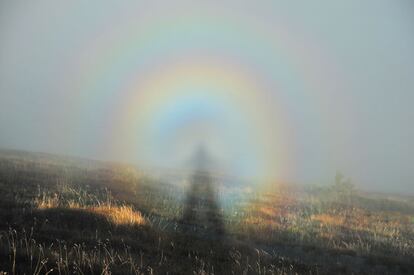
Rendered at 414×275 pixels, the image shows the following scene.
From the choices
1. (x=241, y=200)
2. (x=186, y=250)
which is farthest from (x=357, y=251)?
(x=241, y=200)

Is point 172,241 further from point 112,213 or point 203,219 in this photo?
point 203,219

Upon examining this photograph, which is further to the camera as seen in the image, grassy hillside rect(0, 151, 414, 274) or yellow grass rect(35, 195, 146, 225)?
yellow grass rect(35, 195, 146, 225)

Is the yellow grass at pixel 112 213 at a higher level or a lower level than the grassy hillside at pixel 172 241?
higher

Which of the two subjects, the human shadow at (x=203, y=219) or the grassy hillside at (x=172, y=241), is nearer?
the grassy hillside at (x=172, y=241)

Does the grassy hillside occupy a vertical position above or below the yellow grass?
below

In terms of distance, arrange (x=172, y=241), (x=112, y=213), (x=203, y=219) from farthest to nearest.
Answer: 1. (x=203, y=219)
2. (x=112, y=213)
3. (x=172, y=241)

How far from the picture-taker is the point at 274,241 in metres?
16.6

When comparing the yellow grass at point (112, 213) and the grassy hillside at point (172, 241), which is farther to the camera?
the yellow grass at point (112, 213)

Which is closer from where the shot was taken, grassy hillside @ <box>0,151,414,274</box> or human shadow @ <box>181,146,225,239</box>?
grassy hillside @ <box>0,151,414,274</box>

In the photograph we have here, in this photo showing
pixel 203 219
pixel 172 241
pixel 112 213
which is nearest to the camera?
pixel 172 241

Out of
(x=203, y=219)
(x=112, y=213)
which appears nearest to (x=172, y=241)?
(x=112, y=213)

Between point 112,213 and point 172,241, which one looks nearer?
point 172,241

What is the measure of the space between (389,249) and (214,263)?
893 centimetres

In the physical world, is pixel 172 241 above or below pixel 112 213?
below
